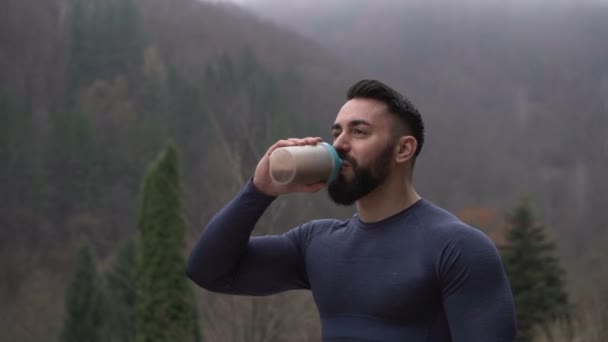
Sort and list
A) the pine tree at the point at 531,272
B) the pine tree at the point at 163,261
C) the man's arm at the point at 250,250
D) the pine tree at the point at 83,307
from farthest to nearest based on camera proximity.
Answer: the pine tree at the point at 83,307
the pine tree at the point at 531,272
the pine tree at the point at 163,261
the man's arm at the point at 250,250

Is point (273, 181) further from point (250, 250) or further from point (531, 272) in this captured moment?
point (531, 272)

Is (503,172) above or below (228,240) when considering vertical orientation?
below

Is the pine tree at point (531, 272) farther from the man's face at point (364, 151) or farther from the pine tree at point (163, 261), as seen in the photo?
the man's face at point (364, 151)

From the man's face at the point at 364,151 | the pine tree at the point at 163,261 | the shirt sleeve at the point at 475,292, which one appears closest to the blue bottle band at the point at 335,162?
the man's face at the point at 364,151

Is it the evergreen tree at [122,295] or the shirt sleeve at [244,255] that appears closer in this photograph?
the shirt sleeve at [244,255]

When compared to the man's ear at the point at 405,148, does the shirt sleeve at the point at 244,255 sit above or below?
below

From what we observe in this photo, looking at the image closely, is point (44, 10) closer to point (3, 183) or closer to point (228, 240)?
point (3, 183)

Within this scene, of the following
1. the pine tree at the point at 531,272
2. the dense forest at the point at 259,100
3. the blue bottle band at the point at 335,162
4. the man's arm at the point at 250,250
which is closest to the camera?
the blue bottle band at the point at 335,162

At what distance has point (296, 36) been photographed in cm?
4019

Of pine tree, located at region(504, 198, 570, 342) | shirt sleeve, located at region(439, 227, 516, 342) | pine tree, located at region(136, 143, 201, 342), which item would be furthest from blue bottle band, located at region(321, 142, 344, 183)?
pine tree, located at region(504, 198, 570, 342)

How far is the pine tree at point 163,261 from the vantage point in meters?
13.7

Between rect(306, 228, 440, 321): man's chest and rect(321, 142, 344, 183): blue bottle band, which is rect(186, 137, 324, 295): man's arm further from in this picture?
rect(306, 228, 440, 321): man's chest

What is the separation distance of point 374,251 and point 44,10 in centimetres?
4314

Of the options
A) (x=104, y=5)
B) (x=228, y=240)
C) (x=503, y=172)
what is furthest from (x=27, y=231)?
(x=228, y=240)
